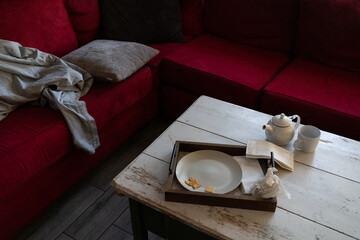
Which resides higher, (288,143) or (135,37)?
(135,37)

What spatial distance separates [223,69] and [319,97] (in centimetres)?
52

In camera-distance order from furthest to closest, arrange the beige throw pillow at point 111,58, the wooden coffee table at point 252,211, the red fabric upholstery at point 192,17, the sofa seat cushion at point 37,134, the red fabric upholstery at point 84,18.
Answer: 1. the red fabric upholstery at point 192,17
2. the red fabric upholstery at point 84,18
3. the beige throw pillow at point 111,58
4. the sofa seat cushion at point 37,134
5. the wooden coffee table at point 252,211

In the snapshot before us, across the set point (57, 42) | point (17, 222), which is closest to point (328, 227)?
point (17, 222)

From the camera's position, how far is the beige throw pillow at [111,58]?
157 cm

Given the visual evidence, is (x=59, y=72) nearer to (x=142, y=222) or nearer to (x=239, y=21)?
(x=142, y=222)

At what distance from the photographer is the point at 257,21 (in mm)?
1992

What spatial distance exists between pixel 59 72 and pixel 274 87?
3.48 feet

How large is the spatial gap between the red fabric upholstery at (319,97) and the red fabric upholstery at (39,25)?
1155 mm

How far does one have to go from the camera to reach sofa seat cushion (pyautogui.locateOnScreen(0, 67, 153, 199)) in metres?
1.20

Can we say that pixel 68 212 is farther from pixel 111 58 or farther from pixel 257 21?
pixel 257 21

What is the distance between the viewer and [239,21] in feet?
6.68

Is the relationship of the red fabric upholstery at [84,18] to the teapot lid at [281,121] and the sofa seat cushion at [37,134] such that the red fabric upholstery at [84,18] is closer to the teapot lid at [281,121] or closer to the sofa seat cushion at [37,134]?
the sofa seat cushion at [37,134]

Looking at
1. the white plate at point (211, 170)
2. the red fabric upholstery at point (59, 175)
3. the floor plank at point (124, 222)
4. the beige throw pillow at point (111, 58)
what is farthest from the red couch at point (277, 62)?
the floor plank at point (124, 222)

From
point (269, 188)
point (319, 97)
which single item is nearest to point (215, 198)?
point (269, 188)
